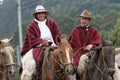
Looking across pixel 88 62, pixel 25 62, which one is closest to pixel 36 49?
pixel 25 62

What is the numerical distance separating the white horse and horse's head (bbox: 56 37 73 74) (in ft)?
4.29

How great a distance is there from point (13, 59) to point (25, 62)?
34 cm

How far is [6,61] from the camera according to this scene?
590 inches

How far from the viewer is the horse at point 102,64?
13852mm

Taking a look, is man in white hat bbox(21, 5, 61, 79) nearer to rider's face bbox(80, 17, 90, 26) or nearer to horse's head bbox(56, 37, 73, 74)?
rider's face bbox(80, 17, 90, 26)

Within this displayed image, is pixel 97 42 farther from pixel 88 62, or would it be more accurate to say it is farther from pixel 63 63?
pixel 63 63

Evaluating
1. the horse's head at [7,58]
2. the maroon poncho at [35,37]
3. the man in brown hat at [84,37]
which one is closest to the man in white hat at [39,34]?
the maroon poncho at [35,37]

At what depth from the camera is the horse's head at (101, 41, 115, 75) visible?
45.1 feet

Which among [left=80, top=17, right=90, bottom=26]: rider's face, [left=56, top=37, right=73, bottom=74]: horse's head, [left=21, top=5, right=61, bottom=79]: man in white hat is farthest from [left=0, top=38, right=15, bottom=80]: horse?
[left=80, top=17, right=90, bottom=26]: rider's face

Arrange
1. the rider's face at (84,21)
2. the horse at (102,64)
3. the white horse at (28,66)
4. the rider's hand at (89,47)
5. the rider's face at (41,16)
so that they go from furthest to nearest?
the rider's face at (84,21)
the rider's face at (41,16)
the rider's hand at (89,47)
the white horse at (28,66)
the horse at (102,64)

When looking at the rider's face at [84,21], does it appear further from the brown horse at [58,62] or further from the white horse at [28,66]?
the white horse at [28,66]

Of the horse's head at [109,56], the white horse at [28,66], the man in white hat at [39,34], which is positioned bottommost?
the white horse at [28,66]

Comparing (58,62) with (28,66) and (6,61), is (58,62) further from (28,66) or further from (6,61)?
(6,61)

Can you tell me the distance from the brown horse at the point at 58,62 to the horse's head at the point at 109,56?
0.99 meters
